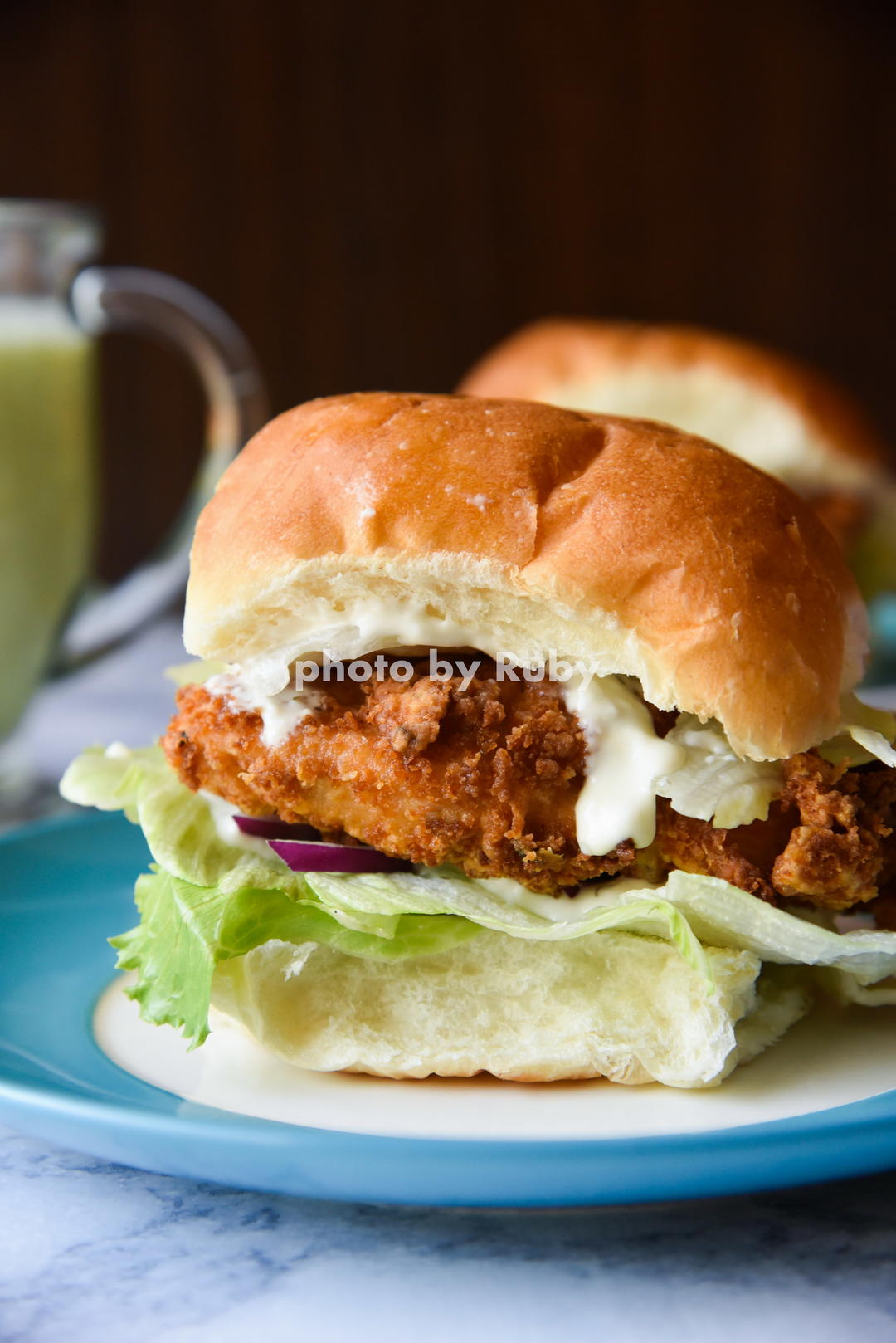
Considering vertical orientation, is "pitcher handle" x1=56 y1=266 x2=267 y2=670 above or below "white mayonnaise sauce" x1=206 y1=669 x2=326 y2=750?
below

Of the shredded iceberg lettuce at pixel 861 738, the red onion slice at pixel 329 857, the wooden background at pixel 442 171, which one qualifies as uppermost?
the shredded iceberg lettuce at pixel 861 738

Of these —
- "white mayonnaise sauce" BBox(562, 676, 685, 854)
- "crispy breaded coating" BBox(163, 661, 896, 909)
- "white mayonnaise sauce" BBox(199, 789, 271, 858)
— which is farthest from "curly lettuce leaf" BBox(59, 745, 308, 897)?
"white mayonnaise sauce" BBox(562, 676, 685, 854)

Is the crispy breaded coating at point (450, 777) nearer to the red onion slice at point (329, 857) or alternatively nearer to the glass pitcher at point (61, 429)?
the red onion slice at point (329, 857)

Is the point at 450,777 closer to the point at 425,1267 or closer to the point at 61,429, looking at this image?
the point at 425,1267

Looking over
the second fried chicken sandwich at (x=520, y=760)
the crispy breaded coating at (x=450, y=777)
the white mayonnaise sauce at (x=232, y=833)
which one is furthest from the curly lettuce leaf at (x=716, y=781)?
the white mayonnaise sauce at (x=232, y=833)

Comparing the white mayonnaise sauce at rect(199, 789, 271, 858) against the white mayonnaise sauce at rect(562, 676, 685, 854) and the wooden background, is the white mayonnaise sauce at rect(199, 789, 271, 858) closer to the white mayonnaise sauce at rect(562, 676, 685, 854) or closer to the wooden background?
the white mayonnaise sauce at rect(562, 676, 685, 854)

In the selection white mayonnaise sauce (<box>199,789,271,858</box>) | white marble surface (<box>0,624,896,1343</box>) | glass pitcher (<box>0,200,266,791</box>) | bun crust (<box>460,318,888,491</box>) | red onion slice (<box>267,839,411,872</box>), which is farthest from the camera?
bun crust (<box>460,318,888,491</box>)

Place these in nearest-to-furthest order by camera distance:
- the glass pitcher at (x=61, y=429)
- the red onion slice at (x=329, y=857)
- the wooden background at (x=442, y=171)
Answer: the red onion slice at (x=329, y=857), the glass pitcher at (x=61, y=429), the wooden background at (x=442, y=171)
